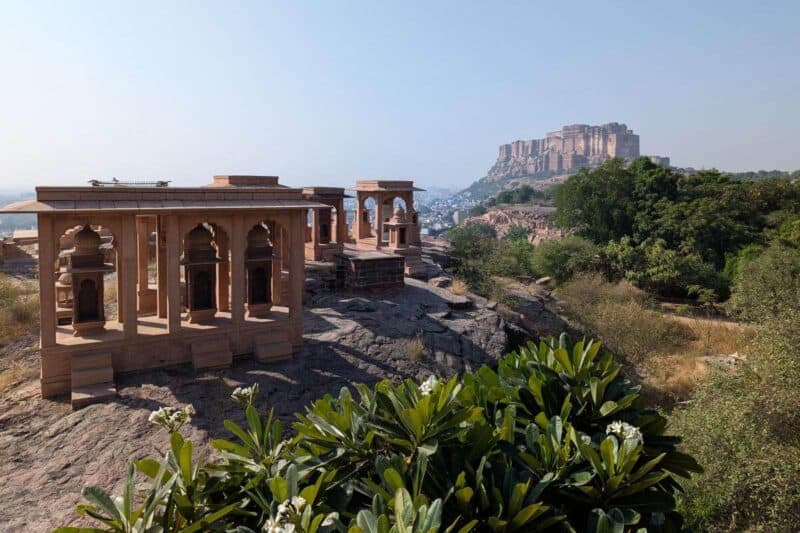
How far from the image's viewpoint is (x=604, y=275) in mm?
26328

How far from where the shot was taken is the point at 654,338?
15570 mm

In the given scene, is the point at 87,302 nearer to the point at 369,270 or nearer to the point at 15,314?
the point at 15,314

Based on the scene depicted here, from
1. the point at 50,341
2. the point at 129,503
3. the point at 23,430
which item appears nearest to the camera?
the point at 129,503

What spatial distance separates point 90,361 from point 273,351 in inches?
109

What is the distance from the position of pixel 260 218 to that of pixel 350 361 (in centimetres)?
300

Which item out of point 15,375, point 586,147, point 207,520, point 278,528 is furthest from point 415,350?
point 586,147

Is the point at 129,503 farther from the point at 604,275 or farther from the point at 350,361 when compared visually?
the point at 604,275

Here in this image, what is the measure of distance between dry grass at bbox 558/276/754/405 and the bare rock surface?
14.6 ft

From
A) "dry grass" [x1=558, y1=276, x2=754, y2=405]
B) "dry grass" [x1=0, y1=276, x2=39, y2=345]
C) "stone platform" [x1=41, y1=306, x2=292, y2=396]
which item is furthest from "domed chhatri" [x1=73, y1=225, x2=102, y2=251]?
"dry grass" [x1=558, y1=276, x2=754, y2=405]

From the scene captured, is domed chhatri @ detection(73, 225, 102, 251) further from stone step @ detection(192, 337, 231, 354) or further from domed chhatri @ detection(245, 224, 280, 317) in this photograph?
domed chhatri @ detection(245, 224, 280, 317)

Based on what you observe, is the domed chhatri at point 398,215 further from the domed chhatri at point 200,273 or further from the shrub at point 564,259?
the shrub at point 564,259

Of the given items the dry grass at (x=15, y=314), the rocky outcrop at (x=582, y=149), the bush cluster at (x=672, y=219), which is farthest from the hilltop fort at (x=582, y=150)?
the dry grass at (x=15, y=314)

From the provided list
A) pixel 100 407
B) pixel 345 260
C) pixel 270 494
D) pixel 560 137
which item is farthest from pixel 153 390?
pixel 560 137

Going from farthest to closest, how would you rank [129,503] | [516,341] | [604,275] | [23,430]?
[604,275]
[516,341]
[23,430]
[129,503]
